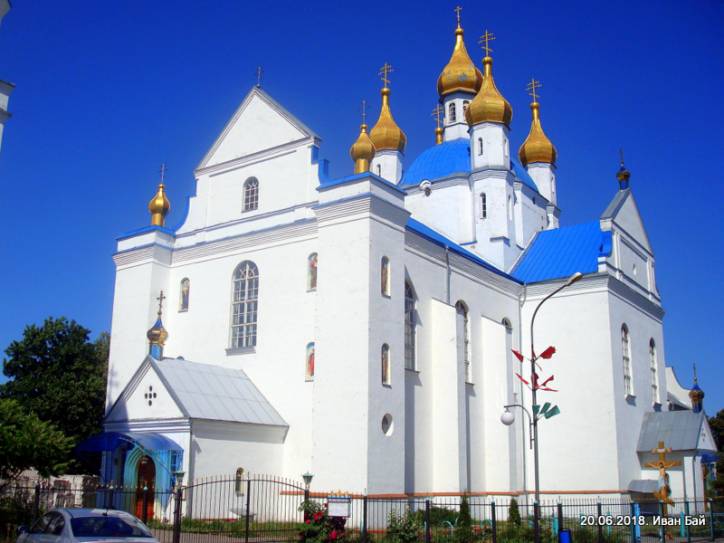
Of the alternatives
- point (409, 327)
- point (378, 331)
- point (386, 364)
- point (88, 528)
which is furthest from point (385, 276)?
point (88, 528)

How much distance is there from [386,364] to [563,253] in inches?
530

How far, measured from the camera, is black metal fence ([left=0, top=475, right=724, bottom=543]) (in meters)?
16.6

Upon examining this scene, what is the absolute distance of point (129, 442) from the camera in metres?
20.9

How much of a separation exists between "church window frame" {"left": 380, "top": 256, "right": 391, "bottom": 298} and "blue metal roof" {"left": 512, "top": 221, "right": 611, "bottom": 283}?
10.5 meters

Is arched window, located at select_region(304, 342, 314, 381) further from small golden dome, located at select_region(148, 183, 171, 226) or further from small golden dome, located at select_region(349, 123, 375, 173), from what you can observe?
small golden dome, located at select_region(148, 183, 171, 226)

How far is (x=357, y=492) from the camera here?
19.4m

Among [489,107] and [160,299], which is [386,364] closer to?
[160,299]

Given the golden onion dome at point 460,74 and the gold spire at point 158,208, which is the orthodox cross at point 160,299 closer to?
the gold spire at point 158,208

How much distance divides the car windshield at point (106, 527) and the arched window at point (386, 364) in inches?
400

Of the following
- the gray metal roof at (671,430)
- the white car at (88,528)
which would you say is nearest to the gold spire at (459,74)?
the gray metal roof at (671,430)

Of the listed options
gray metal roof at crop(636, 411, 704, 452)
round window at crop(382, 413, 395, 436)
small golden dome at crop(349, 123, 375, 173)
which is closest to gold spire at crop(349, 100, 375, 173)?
small golden dome at crop(349, 123, 375, 173)

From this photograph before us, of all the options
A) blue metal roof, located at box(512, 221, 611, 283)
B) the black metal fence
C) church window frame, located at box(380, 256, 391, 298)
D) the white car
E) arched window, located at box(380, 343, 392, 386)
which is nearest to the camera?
the white car

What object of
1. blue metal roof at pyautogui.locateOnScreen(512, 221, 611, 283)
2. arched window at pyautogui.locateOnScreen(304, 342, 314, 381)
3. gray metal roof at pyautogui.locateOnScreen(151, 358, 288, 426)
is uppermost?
blue metal roof at pyautogui.locateOnScreen(512, 221, 611, 283)

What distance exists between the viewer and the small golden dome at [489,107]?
Result: 1309 inches
